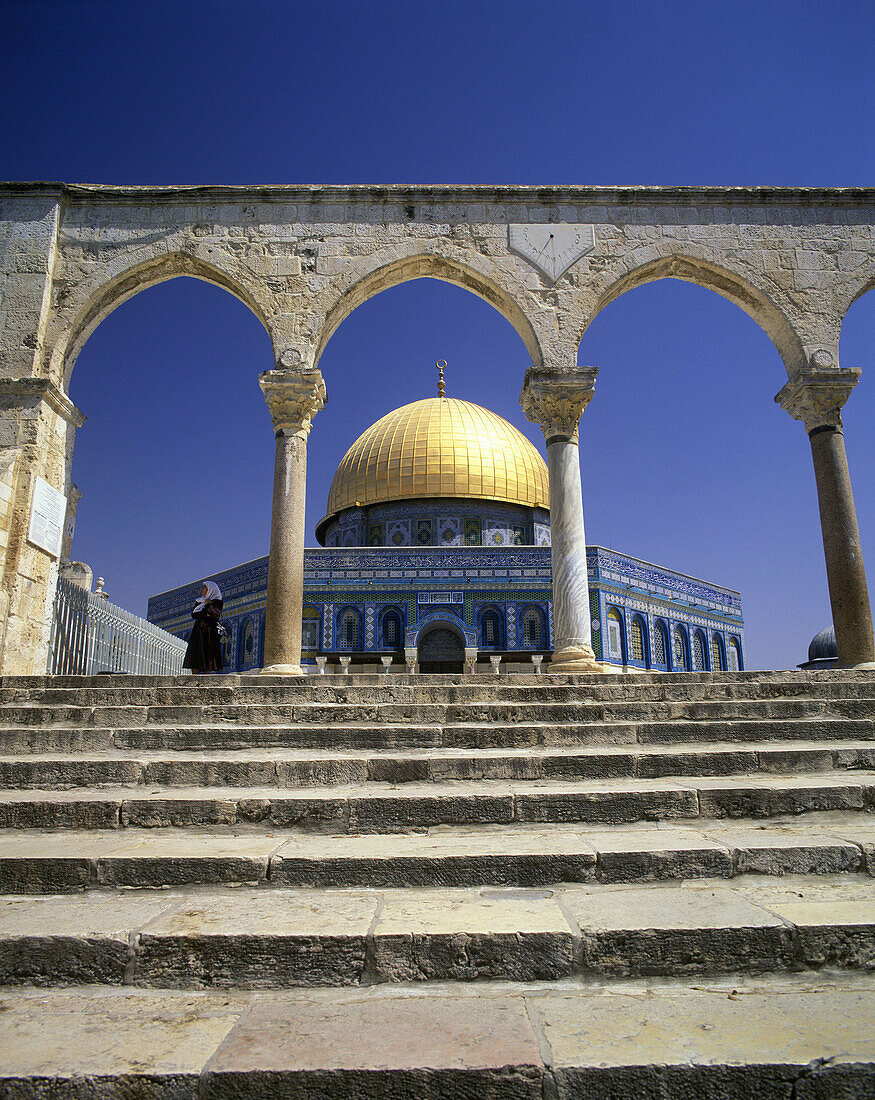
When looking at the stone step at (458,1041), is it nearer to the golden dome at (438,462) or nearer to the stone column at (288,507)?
the stone column at (288,507)

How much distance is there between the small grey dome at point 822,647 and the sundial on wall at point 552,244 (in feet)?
101

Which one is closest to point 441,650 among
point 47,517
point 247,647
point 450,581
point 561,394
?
point 450,581

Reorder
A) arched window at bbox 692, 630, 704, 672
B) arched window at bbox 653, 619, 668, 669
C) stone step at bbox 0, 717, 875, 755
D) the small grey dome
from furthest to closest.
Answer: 1. the small grey dome
2. arched window at bbox 692, 630, 704, 672
3. arched window at bbox 653, 619, 668, 669
4. stone step at bbox 0, 717, 875, 755

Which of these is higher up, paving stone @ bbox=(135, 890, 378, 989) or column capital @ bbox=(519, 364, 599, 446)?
column capital @ bbox=(519, 364, 599, 446)

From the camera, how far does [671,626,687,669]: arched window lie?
26.5 m

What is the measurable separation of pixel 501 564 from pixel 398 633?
13.4ft

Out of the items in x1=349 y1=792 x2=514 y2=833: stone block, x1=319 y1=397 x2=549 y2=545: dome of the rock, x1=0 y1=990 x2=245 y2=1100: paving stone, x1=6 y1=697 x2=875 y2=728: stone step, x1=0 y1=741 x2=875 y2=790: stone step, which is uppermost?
x1=319 y1=397 x2=549 y2=545: dome of the rock

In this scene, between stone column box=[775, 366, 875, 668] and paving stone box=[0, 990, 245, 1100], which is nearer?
paving stone box=[0, 990, 245, 1100]

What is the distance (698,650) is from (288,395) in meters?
23.1

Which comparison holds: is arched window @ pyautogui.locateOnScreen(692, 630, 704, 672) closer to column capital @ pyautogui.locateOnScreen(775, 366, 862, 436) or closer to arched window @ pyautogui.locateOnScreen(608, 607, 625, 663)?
arched window @ pyautogui.locateOnScreen(608, 607, 625, 663)

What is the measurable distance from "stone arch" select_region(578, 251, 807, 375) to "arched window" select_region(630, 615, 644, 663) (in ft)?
56.9

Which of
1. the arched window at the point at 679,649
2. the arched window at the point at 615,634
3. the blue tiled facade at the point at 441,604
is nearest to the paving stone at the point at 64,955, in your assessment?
the blue tiled facade at the point at 441,604

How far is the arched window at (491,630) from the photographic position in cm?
2389

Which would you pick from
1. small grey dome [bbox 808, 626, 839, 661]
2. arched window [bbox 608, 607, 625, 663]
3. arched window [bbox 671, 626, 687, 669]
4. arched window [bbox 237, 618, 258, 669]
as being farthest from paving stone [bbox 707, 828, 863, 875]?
small grey dome [bbox 808, 626, 839, 661]
